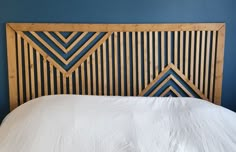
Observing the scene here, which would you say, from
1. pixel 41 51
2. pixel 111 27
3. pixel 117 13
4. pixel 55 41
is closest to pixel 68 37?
pixel 55 41

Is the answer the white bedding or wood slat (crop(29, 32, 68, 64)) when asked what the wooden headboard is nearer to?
wood slat (crop(29, 32, 68, 64))

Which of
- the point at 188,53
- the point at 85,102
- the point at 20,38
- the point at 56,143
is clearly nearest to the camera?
the point at 56,143

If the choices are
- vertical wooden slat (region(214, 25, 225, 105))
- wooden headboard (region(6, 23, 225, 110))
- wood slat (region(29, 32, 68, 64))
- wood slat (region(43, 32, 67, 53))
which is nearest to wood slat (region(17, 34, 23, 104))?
wooden headboard (region(6, 23, 225, 110))

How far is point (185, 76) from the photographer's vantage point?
268cm

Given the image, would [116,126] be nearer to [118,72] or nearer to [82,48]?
[118,72]

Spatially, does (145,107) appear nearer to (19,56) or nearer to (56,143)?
(56,143)

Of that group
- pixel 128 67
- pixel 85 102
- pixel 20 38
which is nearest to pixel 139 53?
pixel 128 67

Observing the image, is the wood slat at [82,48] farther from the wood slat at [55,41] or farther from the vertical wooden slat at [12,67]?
the vertical wooden slat at [12,67]

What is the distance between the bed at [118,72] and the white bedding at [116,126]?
0.01m

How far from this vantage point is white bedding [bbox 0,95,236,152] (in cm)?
165

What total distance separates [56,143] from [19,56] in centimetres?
116

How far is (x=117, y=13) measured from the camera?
2.57m

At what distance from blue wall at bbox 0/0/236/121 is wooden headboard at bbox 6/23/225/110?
0.07 meters

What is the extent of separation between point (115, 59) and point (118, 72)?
0.14 meters
